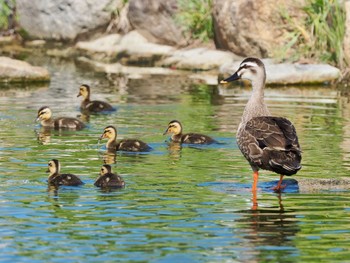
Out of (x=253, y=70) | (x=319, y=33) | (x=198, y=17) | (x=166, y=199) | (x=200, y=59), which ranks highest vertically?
(x=198, y=17)

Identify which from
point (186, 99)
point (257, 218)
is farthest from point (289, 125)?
point (186, 99)

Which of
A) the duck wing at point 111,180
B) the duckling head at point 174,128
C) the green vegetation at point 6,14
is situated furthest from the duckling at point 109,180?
the green vegetation at point 6,14

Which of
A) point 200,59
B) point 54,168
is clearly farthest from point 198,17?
point 54,168

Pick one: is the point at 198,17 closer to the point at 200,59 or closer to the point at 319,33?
the point at 200,59

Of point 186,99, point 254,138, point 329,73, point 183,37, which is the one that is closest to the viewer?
point 254,138

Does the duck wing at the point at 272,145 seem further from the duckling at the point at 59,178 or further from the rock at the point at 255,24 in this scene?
the rock at the point at 255,24

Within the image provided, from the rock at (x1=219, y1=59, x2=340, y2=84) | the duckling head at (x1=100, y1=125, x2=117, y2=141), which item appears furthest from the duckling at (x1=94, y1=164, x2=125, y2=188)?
the rock at (x1=219, y1=59, x2=340, y2=84)

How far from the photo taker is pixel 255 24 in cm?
3041

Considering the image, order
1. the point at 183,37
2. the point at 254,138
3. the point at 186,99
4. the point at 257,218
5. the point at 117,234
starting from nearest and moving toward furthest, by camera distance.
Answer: the point at 117,234 < the point at 257,218 < the point at 254,138 < the point at 186,99 < the point at 183,37

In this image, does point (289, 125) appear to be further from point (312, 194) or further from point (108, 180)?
point (108, 180)

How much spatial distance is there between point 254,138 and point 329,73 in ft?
48.1

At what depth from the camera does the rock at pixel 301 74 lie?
27.7 metres

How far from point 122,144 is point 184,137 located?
122cm

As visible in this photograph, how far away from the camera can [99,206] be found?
1270 centimetres
